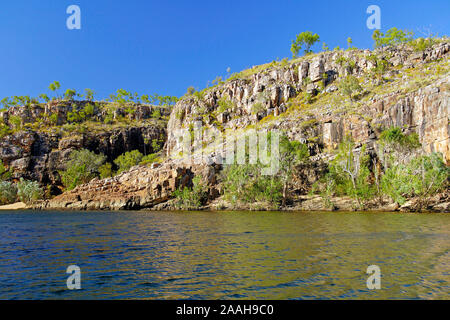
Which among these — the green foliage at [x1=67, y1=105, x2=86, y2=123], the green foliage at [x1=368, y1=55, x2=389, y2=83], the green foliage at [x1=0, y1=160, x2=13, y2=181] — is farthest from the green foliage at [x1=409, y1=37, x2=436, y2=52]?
the green foliage at [x1=0, y1=160, x2=13, y2=181]

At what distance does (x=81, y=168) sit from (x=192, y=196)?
60593 mm

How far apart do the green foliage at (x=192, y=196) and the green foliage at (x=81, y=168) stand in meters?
52.4

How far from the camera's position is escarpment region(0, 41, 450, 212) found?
3046 inches

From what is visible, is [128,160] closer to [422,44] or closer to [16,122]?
[16,122]

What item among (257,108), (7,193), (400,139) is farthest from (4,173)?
(400,139)

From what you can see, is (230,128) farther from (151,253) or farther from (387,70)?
(151,253)

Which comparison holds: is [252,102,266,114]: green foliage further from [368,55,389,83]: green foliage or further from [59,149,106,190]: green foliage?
[59,149,106,190]: green foliage

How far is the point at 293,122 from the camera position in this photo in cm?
10688

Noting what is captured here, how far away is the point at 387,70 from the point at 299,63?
133 feet

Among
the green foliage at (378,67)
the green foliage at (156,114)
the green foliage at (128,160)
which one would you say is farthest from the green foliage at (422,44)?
the green foliage at (156,114)

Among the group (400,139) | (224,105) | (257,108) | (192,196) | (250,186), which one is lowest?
(192,196)

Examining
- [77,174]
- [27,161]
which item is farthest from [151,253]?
[27,161]

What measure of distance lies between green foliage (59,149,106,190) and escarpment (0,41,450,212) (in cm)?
693

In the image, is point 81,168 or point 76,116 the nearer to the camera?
point 81,168
